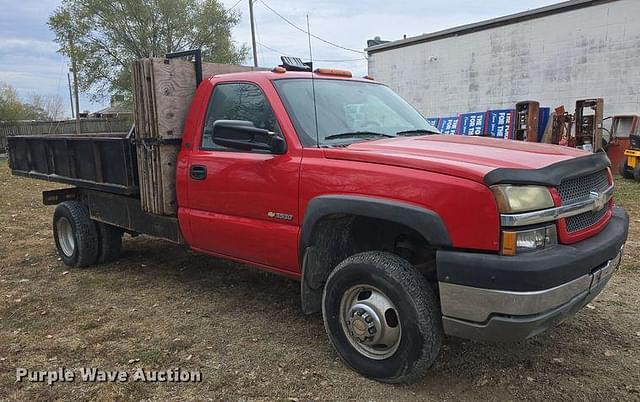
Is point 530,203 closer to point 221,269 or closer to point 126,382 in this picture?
point 126,382

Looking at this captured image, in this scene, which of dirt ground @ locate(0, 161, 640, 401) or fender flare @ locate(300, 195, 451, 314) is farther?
dirt ground @ locate(0, 161, 640, 401)

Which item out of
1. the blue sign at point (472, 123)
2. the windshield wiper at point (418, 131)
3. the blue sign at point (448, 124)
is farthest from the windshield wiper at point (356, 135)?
the blue sign at point (448, 124)

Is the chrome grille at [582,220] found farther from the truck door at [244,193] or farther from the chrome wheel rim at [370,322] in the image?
the truck door at [244,193]

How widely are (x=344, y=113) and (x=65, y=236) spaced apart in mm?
4062

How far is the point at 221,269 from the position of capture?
5586mm

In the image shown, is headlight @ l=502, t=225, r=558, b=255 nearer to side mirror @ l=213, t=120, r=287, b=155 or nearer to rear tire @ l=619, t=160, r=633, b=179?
side mirror @ l=213, t=120, r=287, b=155

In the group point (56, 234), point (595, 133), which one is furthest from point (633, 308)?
point (595, 133)

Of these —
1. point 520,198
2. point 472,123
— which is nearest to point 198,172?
point 520,198

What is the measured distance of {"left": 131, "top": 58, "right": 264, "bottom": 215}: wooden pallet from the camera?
173 inches

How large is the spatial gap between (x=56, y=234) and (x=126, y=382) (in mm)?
3534

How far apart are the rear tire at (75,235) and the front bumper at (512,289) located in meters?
4.42

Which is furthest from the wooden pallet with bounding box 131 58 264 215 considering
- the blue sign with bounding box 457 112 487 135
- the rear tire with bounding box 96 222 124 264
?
the blue sign with bounding box 457 112 487 135

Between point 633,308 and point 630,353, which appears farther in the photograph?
point 633,308

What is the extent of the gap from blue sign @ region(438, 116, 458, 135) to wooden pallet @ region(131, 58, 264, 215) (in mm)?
13166
